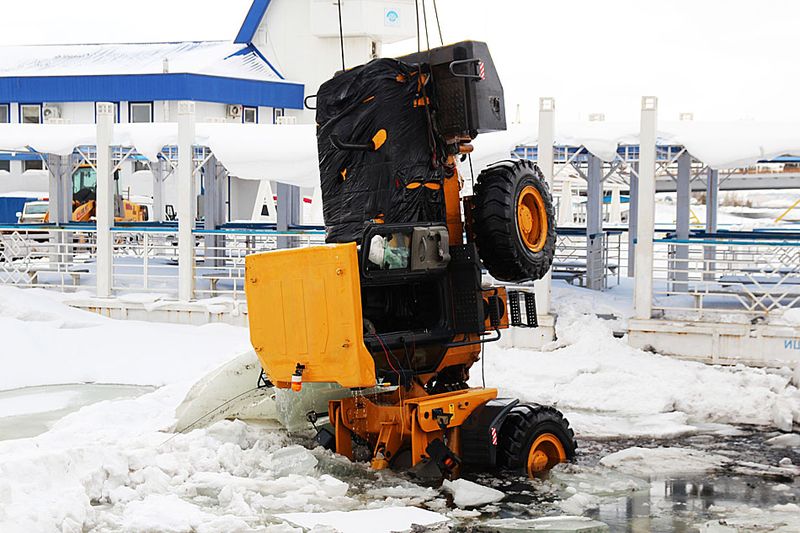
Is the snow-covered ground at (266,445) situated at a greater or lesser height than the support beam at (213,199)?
lesser

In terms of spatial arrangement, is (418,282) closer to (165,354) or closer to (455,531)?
(455,531)

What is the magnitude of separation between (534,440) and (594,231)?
36.7 feet

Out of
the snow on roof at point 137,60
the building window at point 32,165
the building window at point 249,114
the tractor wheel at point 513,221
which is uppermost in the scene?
the snow on roof at point 137,60

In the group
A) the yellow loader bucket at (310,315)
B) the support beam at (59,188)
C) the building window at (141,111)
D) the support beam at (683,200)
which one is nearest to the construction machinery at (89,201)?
the support beam at (59,188)

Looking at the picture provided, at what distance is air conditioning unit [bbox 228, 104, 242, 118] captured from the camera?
45.8 m

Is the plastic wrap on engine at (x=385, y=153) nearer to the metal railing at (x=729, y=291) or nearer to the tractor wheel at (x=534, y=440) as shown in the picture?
the tractor wheel at (x=534, y=440)

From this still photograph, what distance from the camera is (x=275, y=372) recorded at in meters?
8.48

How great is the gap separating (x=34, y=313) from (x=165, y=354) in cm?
371

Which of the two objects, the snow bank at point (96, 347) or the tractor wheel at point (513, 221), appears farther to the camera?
the snow bank at point (96, 347)

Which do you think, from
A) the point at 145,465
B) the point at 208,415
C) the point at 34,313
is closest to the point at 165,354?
the point at 34,313

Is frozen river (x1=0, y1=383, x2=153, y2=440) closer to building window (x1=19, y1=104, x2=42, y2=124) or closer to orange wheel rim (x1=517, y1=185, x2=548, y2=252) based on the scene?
orange wheel rim (x1=517, y1=185, x2=548, y2=252)

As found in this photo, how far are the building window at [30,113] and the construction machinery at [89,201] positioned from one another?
10.7m

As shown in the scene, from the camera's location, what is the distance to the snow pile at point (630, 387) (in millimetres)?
11664

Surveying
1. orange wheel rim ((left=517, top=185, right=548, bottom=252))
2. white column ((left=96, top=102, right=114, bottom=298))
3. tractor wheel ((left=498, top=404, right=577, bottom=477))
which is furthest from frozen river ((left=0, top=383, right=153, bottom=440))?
white column ((left=96, top=102, right=114, bottom=298))
